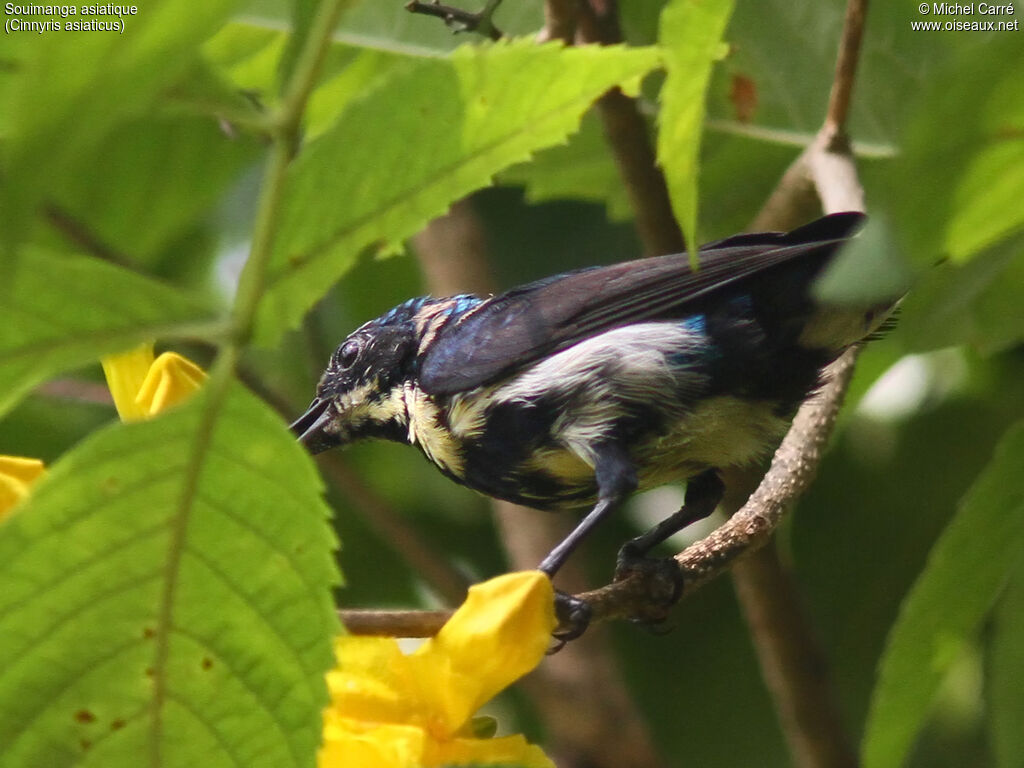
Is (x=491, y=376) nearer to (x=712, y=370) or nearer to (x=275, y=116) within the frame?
(x=712, y=370)

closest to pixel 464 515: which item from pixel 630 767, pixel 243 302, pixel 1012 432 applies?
pixel 630 767

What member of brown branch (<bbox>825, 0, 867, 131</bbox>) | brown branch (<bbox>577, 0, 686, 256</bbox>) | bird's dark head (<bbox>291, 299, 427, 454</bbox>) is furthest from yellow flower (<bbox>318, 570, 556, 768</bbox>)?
bird's dark head (<bbox>291, 299, 427, 454</bbox>)

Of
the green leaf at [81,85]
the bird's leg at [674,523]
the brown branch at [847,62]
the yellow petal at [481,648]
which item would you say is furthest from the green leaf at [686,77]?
the brown branch at [847,62]

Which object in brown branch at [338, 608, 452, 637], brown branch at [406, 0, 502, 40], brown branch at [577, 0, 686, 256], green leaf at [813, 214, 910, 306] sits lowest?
brown branch at [338, 608, 452, 637]

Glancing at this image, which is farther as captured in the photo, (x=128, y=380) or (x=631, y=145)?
(x=631, y=145)

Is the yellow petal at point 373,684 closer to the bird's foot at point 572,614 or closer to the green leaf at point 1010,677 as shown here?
the bird's foot at point 572,614

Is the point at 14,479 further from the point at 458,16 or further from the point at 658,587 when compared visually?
the point at 458,16

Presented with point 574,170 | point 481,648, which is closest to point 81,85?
point 481,648

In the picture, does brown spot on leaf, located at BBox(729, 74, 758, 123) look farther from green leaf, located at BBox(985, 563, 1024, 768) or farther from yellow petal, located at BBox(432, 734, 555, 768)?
yellow petal, located at BBox(432, 734, 555, 768)
